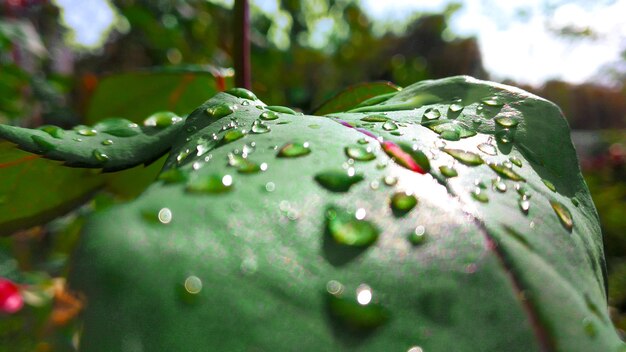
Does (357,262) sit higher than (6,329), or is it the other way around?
(357,262)

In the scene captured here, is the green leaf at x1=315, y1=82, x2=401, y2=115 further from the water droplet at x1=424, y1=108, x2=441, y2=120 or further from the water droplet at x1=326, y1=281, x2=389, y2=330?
the water droplet at x1=326, y1=281, x2=389, y2=330

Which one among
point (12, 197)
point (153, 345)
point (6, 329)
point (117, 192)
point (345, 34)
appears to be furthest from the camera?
point (345, 34)

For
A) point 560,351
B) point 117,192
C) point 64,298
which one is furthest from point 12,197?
point 560,351

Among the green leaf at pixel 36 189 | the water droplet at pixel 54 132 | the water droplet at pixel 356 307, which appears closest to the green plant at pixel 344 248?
the water droplet at pixel 356 307

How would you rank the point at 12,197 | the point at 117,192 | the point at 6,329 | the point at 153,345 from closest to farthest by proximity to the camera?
the point at 153,345 → the point at 12,197 → the point at 117,192 → the point at 6,329

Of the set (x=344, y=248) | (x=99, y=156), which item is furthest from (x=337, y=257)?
(x=99, y=156)

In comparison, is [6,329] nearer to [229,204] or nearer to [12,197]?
[12,197]
